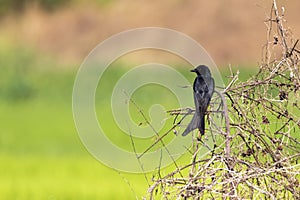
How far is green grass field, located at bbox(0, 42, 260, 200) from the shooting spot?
32.9 feet

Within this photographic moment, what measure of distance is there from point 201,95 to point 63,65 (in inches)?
751

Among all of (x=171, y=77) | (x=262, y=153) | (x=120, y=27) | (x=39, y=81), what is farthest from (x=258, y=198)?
(x=120, y=27)

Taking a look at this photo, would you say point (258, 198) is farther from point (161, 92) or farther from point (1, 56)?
point (1, 56)

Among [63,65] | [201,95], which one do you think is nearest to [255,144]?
[201,95]

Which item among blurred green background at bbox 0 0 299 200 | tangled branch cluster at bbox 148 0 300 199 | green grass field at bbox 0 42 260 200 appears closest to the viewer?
tangled branch cluster at bbox 148 0 300 199

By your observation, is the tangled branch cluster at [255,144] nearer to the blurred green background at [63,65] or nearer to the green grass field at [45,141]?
the green grass field at [45,141]

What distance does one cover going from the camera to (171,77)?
793 inches

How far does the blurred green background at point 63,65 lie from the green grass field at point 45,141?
1cm

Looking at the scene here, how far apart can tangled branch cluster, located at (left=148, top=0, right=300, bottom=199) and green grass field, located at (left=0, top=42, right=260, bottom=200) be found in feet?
1.10

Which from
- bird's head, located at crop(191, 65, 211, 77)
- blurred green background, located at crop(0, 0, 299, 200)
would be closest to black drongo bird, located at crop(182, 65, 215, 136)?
bird's head, located at crop(191, 65, 211, 77)

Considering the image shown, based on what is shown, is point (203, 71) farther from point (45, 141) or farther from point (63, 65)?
point (63, 65)

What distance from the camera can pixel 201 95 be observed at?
4082mm

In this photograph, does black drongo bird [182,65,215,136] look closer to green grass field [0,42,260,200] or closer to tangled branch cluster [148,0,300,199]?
tangled branch cluster [148,0,300,199]

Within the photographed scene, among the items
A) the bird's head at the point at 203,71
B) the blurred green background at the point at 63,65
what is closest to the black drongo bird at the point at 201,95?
the bird's head at the point at 203,71
